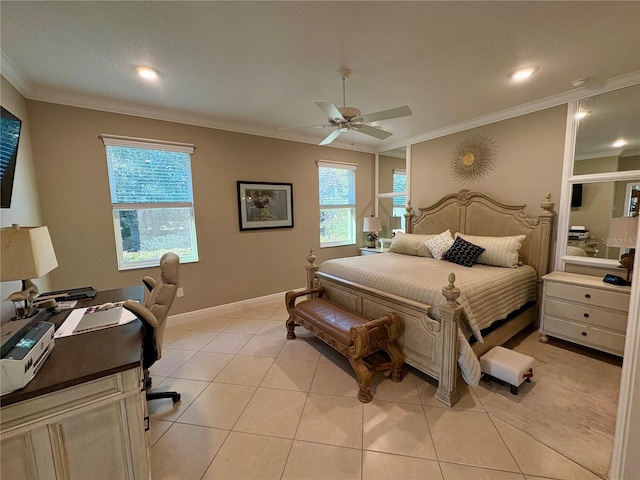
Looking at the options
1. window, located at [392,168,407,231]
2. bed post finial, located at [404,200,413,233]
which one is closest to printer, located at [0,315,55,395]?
bed post finial, located at [404,200,413,233]

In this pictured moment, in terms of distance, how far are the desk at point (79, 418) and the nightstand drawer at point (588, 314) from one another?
3.52 m

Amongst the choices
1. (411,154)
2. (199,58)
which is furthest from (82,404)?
(411,154)

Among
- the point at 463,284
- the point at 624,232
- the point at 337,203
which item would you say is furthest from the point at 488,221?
the point at 337,203

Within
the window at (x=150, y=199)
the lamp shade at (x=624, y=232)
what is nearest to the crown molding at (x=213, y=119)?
the window at (x=150, y=199)

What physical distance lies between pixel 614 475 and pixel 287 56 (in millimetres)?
3102

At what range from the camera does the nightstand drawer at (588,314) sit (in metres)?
2.29

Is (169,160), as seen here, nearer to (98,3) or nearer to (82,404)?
(98,3)

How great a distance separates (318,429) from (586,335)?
2668 millimetres

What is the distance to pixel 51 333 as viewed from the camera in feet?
4.00

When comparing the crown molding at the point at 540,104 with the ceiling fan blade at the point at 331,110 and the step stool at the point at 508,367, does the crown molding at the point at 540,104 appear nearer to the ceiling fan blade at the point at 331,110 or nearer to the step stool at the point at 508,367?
the ceiling fan blade at the point at 331,110

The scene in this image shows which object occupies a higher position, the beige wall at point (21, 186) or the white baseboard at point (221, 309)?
the beige wall at point (21, 186)

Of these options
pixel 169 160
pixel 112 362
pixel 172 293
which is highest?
pixel 169 160

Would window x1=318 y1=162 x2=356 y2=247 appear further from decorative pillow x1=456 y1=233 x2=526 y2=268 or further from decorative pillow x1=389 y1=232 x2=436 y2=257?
decorative pillow x1=456 y1=233 x2=526 y2=268

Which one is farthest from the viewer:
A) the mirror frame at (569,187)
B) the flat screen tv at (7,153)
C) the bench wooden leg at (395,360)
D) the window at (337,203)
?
the window at (337,203)
